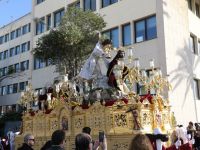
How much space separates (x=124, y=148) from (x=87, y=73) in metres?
4.13

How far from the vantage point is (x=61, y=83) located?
16109 millimetres

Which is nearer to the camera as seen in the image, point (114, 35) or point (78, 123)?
point (78, 123)

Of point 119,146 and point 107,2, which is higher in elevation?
point 107,2

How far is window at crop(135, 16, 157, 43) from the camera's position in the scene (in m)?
24.6

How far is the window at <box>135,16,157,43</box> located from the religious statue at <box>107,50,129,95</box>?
11610mm

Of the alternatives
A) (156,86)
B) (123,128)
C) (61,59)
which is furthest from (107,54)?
(61,59)

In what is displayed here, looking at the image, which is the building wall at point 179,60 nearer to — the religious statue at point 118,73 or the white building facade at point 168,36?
the white building facade at point 168,36

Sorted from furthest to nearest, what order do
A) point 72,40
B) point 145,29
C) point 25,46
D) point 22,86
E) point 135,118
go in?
point 25,46 < point 22,86 < point 145,29 < point 72,40 < point 135,118

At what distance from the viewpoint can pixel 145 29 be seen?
2502 cm

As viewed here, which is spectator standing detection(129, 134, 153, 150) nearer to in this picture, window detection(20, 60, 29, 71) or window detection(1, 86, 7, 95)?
window detection(20, 60, 29, 71)

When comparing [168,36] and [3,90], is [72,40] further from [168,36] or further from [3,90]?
[3,90]

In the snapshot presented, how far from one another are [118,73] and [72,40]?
387 inches

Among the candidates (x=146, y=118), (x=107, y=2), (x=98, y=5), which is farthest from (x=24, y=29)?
(x=146, y=118)

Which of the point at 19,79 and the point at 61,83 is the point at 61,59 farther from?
the point at 19,79
